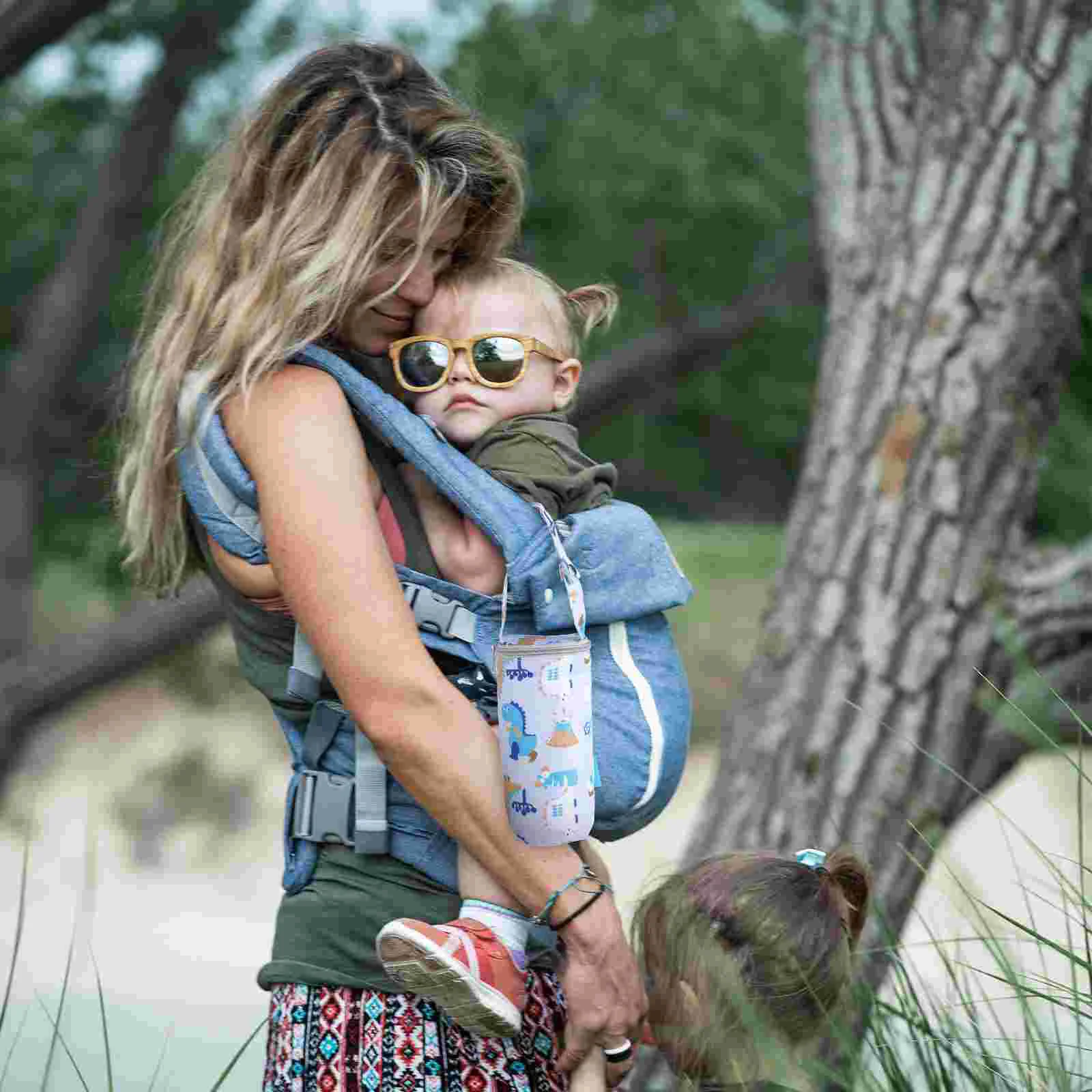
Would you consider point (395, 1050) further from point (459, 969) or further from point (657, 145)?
point (657, 145)

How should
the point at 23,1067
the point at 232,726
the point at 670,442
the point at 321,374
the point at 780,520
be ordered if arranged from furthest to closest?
the point at 232,726, the point at 780,520, the point at 670,442, the point at 23,1067, the point at 321,374

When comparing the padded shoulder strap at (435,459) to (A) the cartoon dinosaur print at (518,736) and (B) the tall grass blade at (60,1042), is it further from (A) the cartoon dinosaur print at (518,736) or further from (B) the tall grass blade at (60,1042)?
(B) the tall grass blade at (60,1042)

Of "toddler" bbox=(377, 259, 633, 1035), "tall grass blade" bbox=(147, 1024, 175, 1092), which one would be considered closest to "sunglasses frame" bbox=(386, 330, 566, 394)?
"toddler" bbox=(377, 259, 633, 1035)

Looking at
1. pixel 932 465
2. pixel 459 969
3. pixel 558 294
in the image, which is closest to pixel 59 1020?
pixel 459 969

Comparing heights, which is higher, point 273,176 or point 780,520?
point 273,176

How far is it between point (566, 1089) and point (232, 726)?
1212 centimetres

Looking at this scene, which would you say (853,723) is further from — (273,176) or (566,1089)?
(273,176)

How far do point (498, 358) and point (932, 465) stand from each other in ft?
6.40

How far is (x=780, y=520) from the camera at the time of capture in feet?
35.2

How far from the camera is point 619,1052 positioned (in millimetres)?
1521

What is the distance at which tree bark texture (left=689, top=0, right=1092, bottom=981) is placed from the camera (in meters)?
3.46

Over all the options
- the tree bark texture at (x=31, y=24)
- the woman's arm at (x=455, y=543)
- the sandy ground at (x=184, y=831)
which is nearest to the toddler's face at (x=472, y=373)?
the woman's arm at (x=455, y=543)

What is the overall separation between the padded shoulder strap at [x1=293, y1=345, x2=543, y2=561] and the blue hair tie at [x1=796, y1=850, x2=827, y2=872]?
1.59 ft

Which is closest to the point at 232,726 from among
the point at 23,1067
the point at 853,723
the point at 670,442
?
the point at 670,442
